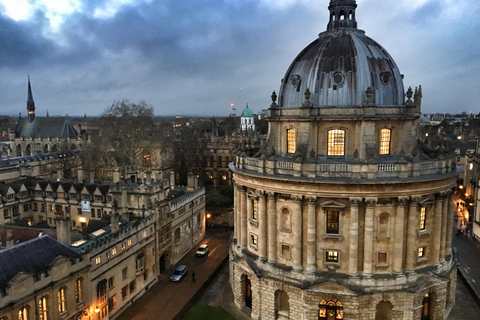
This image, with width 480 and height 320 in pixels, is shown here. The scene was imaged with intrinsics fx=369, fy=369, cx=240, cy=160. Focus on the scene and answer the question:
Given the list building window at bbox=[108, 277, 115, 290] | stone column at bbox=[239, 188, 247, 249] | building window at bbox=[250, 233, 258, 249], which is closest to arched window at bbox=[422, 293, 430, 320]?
building window at bbox=[250, 233, 258, 249]

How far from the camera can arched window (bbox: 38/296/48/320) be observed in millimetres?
24281

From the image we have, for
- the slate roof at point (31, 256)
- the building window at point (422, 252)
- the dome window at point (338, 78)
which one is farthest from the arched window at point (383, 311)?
the slate roof at point (31, 256)

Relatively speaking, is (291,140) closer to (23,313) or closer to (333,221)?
(333,221)

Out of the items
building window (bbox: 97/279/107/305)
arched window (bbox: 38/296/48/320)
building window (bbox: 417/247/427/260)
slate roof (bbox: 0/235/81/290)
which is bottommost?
building window (bbox: 97/279/107/305)

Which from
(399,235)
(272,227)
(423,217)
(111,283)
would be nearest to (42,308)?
(111,283)

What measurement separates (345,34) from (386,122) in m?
9.05

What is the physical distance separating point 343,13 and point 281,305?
27.6 m

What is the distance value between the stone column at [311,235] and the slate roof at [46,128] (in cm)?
9329

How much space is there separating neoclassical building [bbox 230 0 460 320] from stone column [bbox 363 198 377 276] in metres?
0.08

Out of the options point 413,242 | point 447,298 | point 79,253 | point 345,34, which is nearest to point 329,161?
point 413,242

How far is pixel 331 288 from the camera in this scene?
2892 cm

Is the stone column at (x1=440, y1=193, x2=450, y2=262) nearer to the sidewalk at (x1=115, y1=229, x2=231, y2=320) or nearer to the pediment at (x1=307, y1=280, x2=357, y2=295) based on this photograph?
the pediment at (x1=307, y1=280, x2=357, y2=295)

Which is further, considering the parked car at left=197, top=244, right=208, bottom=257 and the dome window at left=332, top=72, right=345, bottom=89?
the parked car at left=197, top=244, right=208, bottom=257

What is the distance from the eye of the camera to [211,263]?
45.3m
